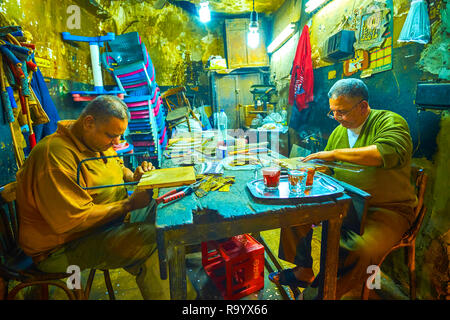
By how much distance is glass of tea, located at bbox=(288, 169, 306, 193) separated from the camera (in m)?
1.39

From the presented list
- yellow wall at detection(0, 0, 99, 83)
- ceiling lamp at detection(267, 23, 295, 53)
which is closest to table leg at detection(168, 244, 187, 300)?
yellow wall at detection(0, 0, 99, 83)

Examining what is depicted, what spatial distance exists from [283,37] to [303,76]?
1.83 meters

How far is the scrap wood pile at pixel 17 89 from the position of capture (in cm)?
185

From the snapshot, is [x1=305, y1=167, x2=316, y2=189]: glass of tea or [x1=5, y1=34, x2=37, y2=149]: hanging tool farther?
[x1=5, y1=34, x2=37, y2=149]: hanging tool

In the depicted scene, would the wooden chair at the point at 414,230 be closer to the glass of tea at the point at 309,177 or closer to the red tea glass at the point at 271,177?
the glass of tea at the point at 309,177

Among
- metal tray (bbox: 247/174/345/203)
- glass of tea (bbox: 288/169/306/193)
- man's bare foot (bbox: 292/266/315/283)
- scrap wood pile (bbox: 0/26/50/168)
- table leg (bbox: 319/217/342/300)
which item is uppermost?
scrap wood pile (bbox: 0/26/50/168)

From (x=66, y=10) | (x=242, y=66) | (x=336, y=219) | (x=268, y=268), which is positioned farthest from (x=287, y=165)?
(x=242, y=66)

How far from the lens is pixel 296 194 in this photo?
1.35 metres

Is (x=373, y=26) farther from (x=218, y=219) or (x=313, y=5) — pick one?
(x=218, y=219)

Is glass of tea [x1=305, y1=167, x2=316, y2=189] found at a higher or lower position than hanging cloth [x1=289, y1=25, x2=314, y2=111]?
lower

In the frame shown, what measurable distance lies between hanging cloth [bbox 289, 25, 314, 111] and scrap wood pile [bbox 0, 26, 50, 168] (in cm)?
417

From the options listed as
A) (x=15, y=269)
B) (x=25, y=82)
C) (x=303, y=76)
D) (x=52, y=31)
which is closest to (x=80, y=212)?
(x=15, y=269)

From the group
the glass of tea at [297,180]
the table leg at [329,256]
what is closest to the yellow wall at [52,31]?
the glass of tea at [297,180]

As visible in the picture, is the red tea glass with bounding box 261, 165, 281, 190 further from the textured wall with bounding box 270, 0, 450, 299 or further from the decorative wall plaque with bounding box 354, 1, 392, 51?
the decorative wall plaque with bounding box 354, 1, 392, 51
